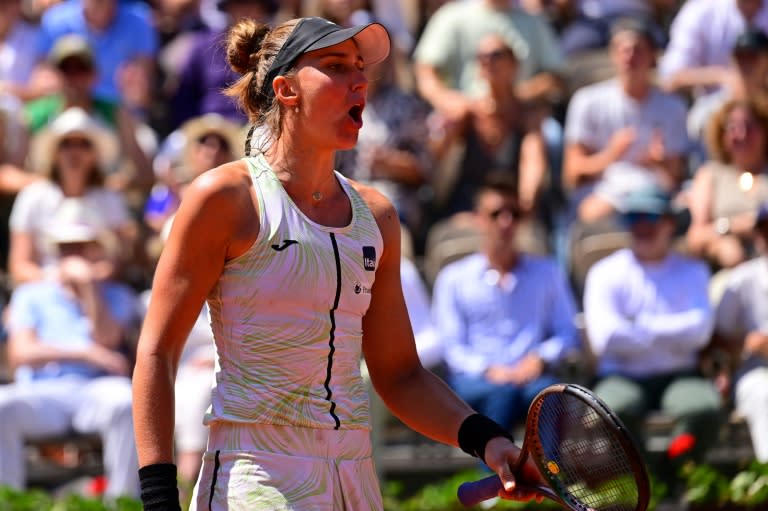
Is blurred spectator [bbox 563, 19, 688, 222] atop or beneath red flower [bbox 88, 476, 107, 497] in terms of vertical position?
atop

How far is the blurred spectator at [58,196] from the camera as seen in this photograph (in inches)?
330

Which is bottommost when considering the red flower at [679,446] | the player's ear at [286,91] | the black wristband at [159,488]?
the red flower at [679,446]

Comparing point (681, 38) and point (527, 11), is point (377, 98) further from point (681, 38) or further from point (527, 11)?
point (681, 38)

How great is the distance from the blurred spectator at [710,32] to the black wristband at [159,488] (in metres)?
7.34

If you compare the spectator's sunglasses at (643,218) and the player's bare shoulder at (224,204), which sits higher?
the player's bare shoulder at (224,204)

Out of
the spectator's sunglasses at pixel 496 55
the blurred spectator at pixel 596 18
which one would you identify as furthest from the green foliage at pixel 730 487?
the blurred spectator at pixel 596 18

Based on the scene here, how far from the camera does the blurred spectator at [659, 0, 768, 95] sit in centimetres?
1005

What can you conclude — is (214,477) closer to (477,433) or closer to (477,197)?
(477,433)

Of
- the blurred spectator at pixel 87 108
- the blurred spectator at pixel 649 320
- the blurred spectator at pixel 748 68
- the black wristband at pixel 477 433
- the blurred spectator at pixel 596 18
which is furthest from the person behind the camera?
the blurred spectator at pixel 596 18

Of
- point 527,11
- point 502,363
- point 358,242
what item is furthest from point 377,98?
point 358,242

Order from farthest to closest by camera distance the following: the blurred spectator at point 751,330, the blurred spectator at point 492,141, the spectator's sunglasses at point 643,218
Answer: the blurred spectator at point 492,141 → the spectator's sunglasses at point 643,218 → the blurred spectator at point 751,330

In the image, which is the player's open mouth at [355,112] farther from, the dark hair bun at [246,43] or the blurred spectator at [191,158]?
the blurred spectator at [191,158]

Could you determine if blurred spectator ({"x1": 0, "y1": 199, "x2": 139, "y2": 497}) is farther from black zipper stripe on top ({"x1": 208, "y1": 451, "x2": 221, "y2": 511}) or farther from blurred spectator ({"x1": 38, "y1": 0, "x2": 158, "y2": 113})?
black zipper stripe on top ({"x1": 208, "y1": 451, "x2": 221, "y2": 511})

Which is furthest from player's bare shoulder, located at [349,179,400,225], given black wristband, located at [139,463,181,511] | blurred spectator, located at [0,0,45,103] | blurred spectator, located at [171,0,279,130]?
blurred spectator, located at [0,0,45,103]
